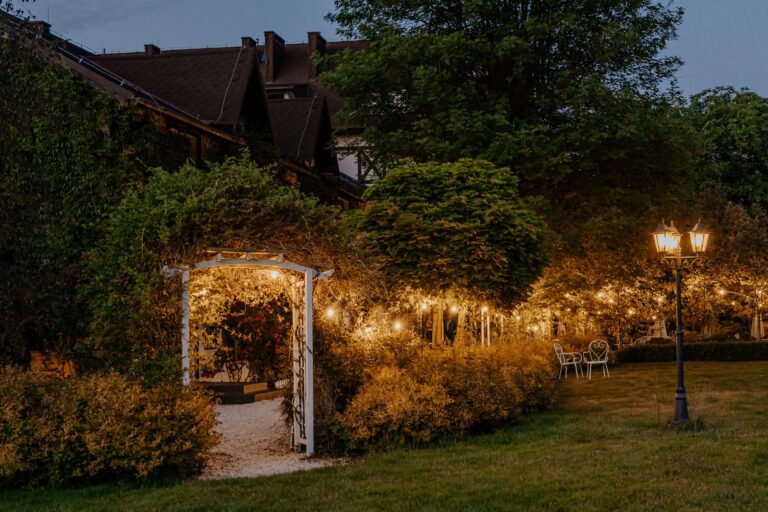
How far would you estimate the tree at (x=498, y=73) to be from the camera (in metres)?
21.7

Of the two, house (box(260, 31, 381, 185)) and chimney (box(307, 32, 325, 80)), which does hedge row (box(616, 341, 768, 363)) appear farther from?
chimney (box(307, 32, 325, 80))

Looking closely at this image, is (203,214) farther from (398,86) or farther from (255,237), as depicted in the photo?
(398,86)

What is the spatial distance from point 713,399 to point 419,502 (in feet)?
35.2

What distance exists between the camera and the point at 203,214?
34.4 feet

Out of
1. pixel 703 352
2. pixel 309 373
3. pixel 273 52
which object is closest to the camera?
pixel 309 373

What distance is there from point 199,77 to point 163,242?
39.0 ft

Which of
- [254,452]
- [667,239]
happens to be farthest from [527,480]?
[667,239]

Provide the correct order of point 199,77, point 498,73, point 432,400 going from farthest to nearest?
point 498,73
point 199,77
point 432,400

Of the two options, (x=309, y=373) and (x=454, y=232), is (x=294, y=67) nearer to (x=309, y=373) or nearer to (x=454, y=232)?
(x=454, y=232)

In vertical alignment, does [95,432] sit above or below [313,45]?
below

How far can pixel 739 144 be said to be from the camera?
123 ft

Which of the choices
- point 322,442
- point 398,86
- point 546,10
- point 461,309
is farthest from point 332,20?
point 322,442

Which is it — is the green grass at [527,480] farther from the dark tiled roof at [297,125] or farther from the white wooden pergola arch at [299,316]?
the dark tiled roof at [297,125]

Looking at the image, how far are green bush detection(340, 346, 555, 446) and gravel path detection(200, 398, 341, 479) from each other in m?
0.83
